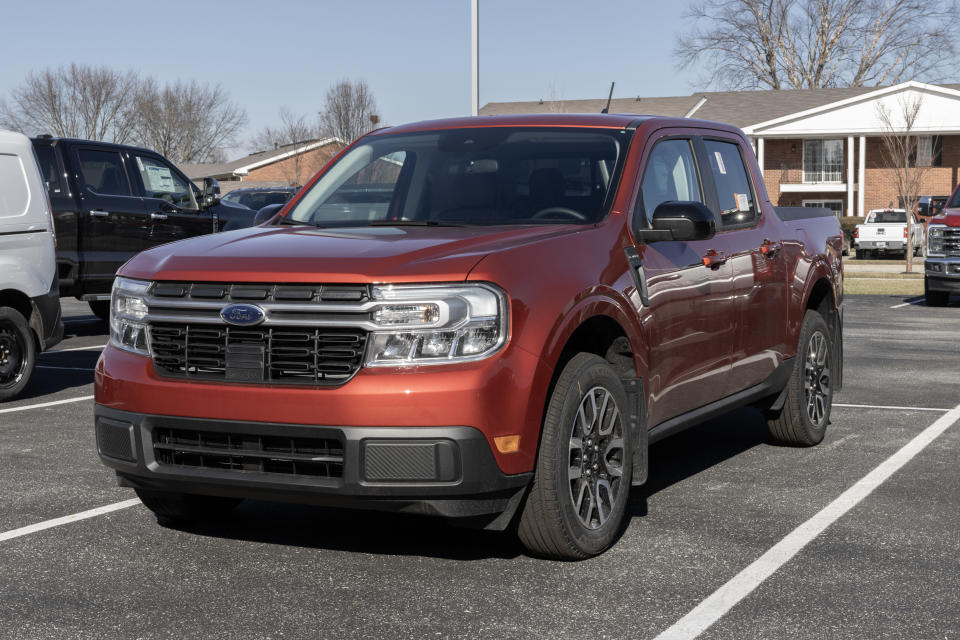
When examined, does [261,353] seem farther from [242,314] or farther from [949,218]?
[949,218]

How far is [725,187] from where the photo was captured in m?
6.75

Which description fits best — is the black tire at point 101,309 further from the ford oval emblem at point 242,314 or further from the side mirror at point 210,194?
the ford oval emblem at point 242,314

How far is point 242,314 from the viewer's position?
4492mm

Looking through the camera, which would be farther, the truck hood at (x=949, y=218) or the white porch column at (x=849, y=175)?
the white porch column at (x=849, y=175)

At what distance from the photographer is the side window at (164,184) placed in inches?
579

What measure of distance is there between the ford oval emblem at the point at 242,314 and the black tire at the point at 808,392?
12.8 feet

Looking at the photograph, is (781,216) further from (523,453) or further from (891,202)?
(891,202)

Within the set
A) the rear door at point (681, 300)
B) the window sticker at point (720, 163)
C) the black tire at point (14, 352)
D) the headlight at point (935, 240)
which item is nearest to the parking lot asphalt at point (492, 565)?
the rear door at point (681, 300)

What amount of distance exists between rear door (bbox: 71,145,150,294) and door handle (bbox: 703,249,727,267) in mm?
9346

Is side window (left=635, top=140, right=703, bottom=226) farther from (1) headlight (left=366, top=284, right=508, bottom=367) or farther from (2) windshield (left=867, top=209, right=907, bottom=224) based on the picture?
(2) windshield (left=867, top=209, right=907, bottom=224)

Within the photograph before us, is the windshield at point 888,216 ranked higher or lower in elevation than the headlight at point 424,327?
higher

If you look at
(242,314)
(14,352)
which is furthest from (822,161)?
(242,314)

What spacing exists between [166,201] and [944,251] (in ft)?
38.3

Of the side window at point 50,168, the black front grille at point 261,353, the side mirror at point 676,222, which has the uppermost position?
the side window at point 50,168
